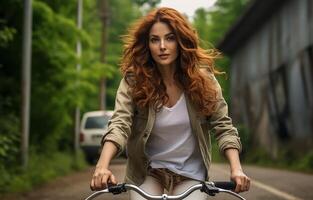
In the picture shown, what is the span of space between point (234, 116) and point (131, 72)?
40929mm

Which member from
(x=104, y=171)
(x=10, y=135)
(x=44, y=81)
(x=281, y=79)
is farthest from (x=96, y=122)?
(x=104, y=171)

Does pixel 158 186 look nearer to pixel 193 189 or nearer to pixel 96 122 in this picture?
pixel 193 189

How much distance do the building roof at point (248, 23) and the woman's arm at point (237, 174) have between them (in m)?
24.8

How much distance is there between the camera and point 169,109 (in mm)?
3912

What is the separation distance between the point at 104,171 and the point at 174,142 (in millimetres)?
588

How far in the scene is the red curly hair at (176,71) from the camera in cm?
388

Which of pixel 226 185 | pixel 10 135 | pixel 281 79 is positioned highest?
pixel 226 185

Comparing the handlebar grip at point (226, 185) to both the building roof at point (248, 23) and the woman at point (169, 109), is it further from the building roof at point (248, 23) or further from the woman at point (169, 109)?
the building roof at point (248, 23)

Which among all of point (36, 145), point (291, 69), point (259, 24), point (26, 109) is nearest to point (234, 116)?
point (259, 24)

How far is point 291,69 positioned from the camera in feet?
87.4

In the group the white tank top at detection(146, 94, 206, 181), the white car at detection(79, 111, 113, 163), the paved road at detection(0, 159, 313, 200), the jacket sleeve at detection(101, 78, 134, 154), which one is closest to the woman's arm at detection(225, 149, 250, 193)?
the white tank top at detection(146, 94, 206, 181)

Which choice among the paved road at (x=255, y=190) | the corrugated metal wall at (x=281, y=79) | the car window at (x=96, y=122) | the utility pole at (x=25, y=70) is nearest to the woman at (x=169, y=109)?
the paved road at (x=255, y=190)

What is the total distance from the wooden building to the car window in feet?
21.6

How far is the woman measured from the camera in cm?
388
